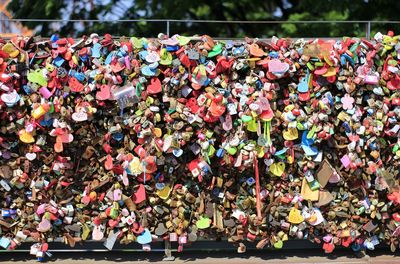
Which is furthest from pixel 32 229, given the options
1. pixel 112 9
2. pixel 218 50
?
pixel 112 9

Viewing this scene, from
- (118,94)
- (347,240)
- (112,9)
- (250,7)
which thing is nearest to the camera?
(118,94)

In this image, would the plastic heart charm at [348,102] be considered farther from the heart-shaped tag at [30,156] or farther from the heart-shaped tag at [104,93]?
the heart-shaped tag at [30,156]

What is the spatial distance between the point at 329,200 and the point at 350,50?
4.66 feet

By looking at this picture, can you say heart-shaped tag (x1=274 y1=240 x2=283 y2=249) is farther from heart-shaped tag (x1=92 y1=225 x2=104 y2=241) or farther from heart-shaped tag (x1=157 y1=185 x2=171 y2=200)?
heart-shaped tag (x1=92 y1=225 x2=104 y2=241)

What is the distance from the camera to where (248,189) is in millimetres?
4949

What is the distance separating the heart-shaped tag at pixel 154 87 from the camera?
15.4 feet

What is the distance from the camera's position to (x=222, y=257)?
17.0 feet

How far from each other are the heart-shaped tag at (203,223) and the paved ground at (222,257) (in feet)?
1.34

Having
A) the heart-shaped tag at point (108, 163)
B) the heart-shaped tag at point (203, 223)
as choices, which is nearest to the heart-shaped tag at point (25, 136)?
the heart-shaped tag at point (108, 163)

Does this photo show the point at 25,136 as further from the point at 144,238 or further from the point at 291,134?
the point at 291,134

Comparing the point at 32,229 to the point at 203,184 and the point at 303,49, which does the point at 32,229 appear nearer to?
the point at 203,184

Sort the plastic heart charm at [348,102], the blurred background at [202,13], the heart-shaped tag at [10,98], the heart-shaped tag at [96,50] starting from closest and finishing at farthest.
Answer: the heart-shaped tag at [10,98] < the heart-shaped tag at [96,50] < the plastic heart charm at [348,102] < the blurred background at [202,13]

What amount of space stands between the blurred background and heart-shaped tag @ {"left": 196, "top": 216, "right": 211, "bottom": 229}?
553cm

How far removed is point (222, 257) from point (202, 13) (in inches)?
377
